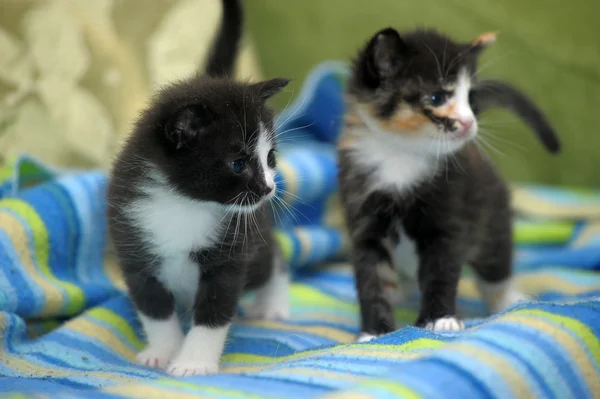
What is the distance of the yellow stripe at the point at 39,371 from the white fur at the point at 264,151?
58 cm

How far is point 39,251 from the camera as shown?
80.1 inches

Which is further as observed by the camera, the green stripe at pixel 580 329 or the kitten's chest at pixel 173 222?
the kitten's chest at pixel 173 222

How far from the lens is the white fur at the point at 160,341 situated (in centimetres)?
176

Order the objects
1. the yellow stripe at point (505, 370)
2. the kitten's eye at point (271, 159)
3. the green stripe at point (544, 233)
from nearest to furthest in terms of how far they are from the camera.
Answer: the yellow stripe at point (505, 370), the kitten's eye at point (271, 159), the green stripe at point (544, 233)

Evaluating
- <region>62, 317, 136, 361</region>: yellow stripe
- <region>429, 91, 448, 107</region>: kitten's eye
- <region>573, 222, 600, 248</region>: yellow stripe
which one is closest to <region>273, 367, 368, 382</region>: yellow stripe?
<region>62, 317, 136, 361</region>: yellow stripe

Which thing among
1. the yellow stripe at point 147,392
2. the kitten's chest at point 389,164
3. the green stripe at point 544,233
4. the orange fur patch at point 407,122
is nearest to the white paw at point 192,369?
the yellow stripe at point 147,392

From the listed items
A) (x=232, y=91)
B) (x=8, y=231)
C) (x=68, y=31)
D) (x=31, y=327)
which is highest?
(x=68, y=31)

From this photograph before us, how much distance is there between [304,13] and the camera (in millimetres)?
3521

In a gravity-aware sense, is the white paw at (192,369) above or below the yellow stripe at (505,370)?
below

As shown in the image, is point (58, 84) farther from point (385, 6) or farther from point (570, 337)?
point (570, 337)

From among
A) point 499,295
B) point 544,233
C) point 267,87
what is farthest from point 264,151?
point 544,233

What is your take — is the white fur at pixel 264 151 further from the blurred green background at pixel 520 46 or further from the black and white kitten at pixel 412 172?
the blurred green background at pixel 520 46

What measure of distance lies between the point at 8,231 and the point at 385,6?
225 cm

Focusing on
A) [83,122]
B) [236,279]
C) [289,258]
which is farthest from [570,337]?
[83,122]
